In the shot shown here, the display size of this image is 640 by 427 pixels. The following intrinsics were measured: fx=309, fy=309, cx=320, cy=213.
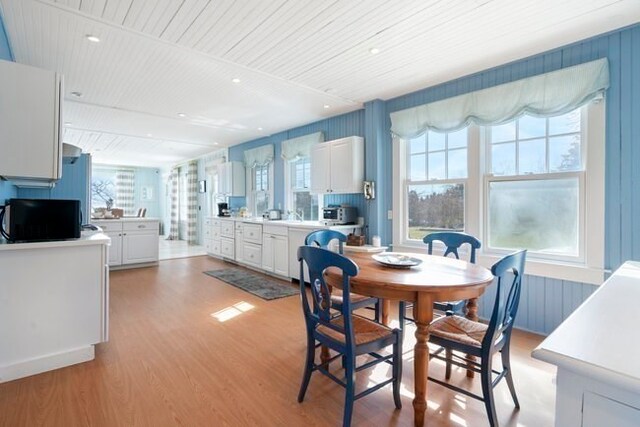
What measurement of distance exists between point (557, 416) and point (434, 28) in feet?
8.54

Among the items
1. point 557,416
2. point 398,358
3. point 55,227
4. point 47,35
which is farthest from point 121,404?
point 47,35

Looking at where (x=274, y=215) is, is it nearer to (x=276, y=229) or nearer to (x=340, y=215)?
(x=276, y=229)

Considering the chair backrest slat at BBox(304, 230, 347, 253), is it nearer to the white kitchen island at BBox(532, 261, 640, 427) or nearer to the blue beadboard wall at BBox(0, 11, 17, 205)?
the white kitchen island at BBox(532, 261, 640, 427)

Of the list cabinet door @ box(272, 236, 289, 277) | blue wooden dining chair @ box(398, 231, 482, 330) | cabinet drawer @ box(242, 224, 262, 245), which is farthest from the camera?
cabinet drawer @ box(242, 224, 262, 245)

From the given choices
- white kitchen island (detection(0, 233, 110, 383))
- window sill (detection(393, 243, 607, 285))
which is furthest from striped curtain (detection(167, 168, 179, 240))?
window sill (detection(393, 243, 607, 285))

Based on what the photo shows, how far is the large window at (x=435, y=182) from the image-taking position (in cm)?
347

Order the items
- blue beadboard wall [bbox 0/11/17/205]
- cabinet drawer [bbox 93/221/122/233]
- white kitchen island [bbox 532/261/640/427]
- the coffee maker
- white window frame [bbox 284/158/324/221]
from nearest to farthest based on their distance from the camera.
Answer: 1. white kitchen island [bbox 532/261/640/427]
2. blue beadboard wall [bbox 0/11/17/205]
3. cabinet drawer [bbox 93/221/122/233]
4. white window frame [bbox 284/158/324/221]
5. the coffee maker

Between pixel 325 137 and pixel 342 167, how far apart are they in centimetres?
93

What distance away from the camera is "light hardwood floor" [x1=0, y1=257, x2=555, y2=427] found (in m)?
1.73

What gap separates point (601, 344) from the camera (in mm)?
771

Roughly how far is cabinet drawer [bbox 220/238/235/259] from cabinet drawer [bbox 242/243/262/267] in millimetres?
473

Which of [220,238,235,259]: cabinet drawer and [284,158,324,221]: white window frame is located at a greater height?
[284,158,324,221]: white window frame

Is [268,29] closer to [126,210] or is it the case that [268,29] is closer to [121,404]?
[121,404]

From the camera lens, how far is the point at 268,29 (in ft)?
8.07
